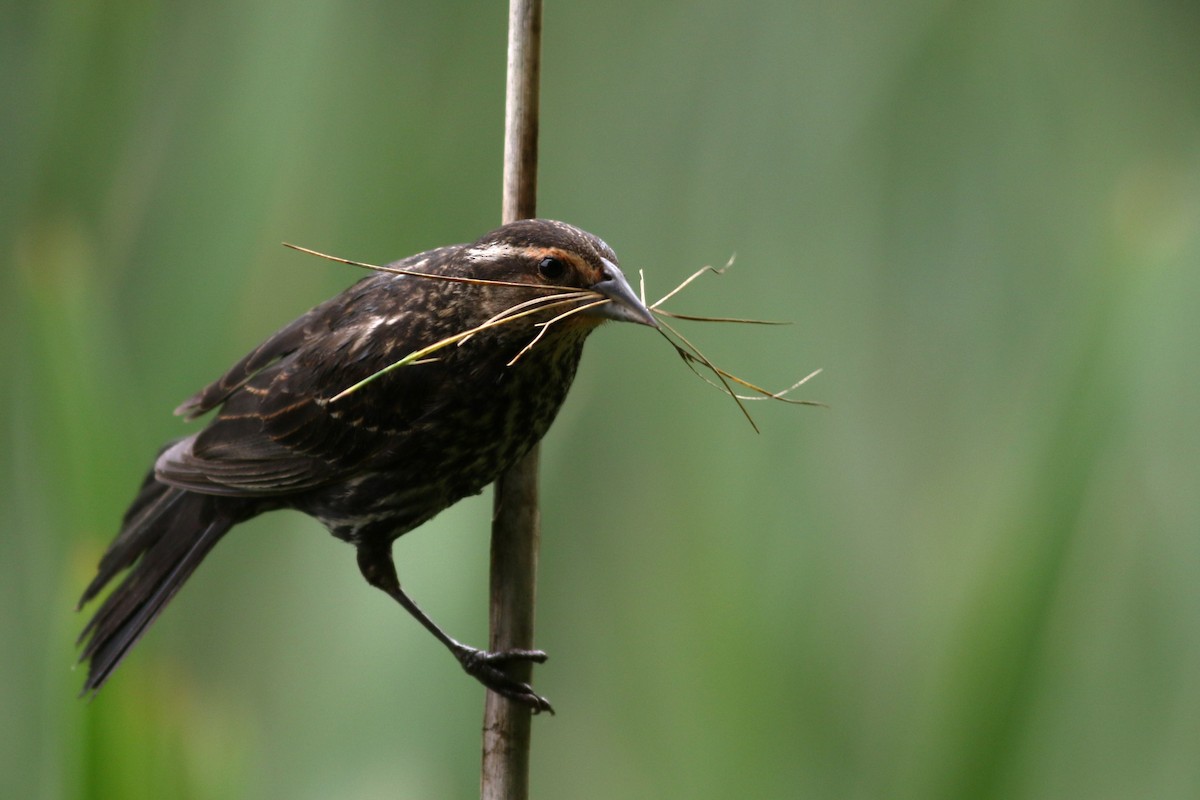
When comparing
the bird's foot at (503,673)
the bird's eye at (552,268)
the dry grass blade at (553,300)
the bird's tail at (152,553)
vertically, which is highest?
the bird's eye at (552,268)

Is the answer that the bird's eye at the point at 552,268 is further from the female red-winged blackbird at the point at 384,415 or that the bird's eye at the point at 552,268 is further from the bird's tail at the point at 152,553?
the bird's tail at the point at 152,553

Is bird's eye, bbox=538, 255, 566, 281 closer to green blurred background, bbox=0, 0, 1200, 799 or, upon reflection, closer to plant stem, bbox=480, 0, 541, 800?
plant stem, bbox=480, 0, 541, 800

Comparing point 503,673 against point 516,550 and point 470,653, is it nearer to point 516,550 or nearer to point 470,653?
point 470,653

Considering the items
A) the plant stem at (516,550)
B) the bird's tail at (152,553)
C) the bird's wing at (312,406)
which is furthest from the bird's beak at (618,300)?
the bird's tail at (152,553)

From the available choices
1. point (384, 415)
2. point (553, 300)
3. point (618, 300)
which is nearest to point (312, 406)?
point (384, 415)

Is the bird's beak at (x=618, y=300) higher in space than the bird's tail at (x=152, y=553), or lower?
higher

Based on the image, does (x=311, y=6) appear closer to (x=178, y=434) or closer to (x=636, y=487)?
(x=178, y=434)
